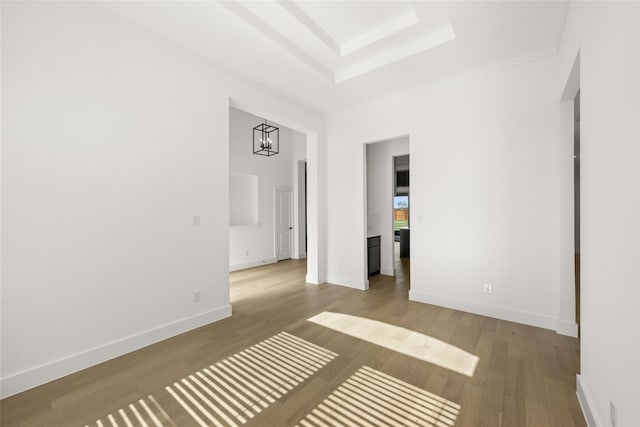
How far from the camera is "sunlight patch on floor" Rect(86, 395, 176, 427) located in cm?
165

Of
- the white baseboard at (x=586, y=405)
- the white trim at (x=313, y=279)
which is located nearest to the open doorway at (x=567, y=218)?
the white baseboard at (x=586, y=405)

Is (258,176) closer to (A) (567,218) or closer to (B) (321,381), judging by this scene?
(B) (321,381)

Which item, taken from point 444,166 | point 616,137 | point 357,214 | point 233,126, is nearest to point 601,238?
point 616,137

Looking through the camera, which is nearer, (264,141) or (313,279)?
(313,279)

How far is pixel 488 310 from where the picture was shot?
329 cm

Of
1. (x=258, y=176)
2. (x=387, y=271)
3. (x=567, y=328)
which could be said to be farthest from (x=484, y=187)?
(x=258, y=176)

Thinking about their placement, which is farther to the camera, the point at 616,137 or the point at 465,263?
the point at 465,263

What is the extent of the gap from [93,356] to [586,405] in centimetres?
360

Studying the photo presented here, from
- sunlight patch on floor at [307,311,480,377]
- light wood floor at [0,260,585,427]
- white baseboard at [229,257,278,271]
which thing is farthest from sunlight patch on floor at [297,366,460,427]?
white baseboard at [229,257,278,271]

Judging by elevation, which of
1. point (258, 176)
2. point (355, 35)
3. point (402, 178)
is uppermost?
point (355, 35)

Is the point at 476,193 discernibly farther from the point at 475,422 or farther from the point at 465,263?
the point at 475,422

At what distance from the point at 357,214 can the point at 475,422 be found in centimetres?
319

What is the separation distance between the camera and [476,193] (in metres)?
3.38

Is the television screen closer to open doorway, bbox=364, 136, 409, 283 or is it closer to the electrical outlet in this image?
open doorway, bbox=364, 136, 409, 283
